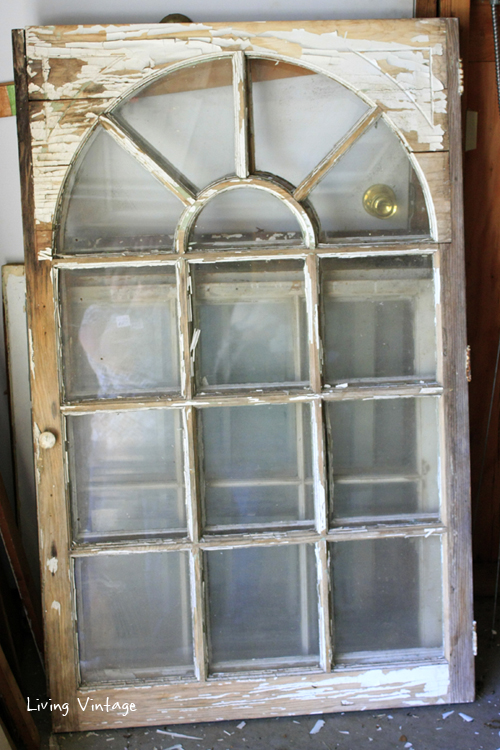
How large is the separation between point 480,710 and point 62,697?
1.09 metres

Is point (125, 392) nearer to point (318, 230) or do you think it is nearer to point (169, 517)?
point (169, 517)

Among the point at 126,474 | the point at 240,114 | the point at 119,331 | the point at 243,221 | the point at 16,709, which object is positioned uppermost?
the point at 240,114

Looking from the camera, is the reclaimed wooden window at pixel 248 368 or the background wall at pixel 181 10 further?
the background wall at pixel 181 10

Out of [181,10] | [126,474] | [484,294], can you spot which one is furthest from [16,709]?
[181,10]

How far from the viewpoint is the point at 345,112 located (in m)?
1.30

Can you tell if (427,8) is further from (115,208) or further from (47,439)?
(47,439)

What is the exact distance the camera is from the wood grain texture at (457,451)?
4.35 feet

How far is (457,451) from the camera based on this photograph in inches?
53.2

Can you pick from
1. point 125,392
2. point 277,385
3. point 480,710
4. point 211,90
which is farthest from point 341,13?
point 480,710

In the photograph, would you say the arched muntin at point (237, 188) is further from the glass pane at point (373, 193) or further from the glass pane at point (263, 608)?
the glass pane at point (263, 608)

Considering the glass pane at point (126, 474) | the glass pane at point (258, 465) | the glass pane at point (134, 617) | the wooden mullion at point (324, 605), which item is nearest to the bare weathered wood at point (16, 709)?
the glass pane at point (134, 617)

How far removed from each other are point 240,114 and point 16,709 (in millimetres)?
1537

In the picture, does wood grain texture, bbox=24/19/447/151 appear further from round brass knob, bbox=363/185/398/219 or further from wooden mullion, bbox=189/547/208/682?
Result: wooden mullion, bbox=189/547/208/682

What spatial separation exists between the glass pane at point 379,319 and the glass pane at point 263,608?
1.66ft
